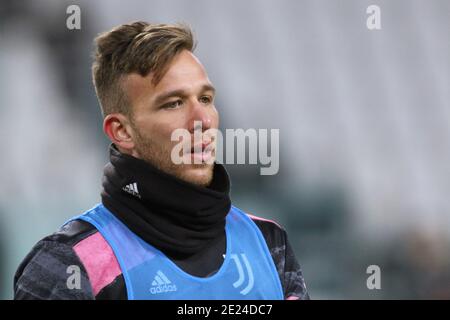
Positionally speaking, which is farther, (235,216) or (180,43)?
(235,216)

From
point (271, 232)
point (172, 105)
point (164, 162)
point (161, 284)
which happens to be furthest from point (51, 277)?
point (271, 232)

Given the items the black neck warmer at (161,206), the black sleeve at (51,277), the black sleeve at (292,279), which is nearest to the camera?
the black sleeve at (51,277)

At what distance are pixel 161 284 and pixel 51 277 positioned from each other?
263 millimetres

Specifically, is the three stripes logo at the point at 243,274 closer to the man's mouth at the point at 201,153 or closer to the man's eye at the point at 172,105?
the man's mouth at the point at 201,153

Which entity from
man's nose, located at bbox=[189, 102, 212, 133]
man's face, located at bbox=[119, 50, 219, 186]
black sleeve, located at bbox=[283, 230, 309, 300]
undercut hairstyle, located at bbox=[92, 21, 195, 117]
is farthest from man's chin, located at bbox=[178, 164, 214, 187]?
black sleeve, located at bbox=[283, 230, 309, 300]

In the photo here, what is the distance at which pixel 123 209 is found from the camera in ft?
5.30

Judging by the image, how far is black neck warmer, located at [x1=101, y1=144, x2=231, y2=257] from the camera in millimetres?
1597

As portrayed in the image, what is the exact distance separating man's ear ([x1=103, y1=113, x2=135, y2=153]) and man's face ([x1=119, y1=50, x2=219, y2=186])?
2cm

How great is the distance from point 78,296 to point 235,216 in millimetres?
527

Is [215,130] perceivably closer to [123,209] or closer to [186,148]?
[186,148]

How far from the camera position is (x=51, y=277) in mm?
1467

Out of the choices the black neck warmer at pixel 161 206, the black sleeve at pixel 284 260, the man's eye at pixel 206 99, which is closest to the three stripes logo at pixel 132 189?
the black neck warmer at pixel 161 206

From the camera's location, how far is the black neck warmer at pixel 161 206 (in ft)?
5.24
